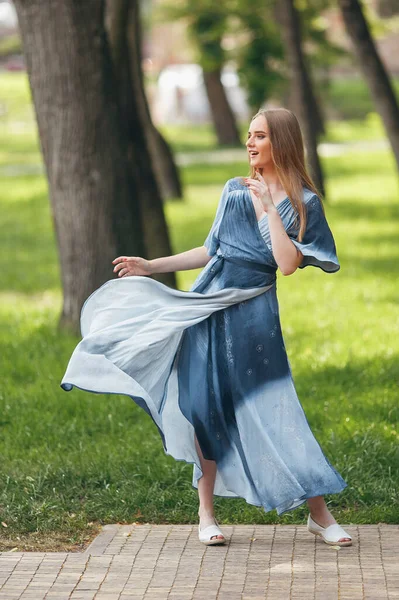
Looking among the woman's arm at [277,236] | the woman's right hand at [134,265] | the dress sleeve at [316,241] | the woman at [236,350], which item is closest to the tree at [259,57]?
the woman's right hand at [134,265]

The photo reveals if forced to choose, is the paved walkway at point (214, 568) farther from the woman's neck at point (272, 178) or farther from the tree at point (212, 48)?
the tree at point (212, 48)

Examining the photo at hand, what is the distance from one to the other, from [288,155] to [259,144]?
132 mm

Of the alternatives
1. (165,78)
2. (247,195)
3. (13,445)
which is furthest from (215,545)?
(165,78)

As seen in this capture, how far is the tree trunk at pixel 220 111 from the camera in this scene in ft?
A: 119

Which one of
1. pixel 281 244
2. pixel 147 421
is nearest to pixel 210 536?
pixel 281 244

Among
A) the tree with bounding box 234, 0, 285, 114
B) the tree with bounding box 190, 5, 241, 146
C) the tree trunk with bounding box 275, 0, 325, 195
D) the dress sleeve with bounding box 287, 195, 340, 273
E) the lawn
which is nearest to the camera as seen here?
the dress sleeve with bounding box 287, 195, 340, 273

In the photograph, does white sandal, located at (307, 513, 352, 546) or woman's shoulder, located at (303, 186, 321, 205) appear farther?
white sandal, located at (307, 513, 352, 546)

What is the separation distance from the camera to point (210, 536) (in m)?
5.16

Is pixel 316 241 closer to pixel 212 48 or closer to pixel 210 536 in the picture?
pixel 210 536

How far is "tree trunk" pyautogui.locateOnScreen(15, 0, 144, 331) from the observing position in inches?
359

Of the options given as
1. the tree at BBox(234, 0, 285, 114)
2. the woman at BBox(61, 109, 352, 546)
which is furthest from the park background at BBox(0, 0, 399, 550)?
the tree at BBox(234, 0, 285, 114)

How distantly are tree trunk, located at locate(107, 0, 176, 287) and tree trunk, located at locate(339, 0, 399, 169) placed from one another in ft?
16.2

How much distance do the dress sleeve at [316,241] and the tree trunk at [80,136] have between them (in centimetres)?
453

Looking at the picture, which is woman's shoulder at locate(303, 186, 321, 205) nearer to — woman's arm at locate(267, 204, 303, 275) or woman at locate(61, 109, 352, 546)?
woman at locate(61, 109, 352, 546)
